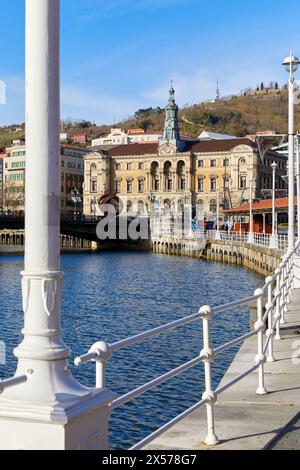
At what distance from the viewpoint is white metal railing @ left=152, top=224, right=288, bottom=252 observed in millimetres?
46331

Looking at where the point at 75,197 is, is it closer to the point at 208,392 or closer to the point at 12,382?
the point at 208,392

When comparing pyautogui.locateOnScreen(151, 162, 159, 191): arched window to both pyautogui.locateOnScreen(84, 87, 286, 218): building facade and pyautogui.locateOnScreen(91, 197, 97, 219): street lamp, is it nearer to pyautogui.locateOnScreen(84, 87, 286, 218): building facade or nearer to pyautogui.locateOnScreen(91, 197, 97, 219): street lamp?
pyautogui.locateOnScreen(84, 87, 286, 218): building facade

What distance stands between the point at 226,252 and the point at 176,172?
189 feet

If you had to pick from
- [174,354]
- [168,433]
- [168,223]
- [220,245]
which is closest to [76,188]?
[168,223]

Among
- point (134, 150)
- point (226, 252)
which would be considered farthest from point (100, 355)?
point (134, 150)

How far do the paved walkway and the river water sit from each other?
2.95m

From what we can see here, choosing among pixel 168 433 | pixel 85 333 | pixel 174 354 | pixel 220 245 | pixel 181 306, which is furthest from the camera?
pixel 220 245

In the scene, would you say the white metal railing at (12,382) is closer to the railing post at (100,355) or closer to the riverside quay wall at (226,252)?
the railing post at (100,355)

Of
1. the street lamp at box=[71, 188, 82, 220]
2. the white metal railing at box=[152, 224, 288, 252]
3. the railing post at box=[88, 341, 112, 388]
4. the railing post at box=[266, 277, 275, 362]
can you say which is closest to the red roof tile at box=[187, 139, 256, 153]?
the street lamp at box=[71, 188, 82, 220]

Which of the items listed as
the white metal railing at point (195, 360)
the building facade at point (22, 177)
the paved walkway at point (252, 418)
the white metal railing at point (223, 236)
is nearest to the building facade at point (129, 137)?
the building facade at point (22, 177)
